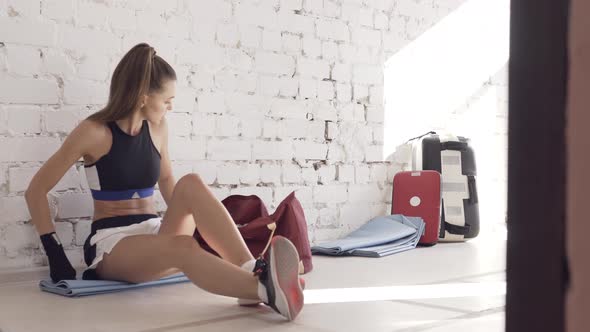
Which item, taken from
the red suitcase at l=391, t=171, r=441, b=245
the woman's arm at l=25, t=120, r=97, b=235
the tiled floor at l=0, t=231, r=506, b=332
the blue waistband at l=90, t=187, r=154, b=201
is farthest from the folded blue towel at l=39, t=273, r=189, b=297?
the red suitcase at l=391, t=171, r=441, b=245

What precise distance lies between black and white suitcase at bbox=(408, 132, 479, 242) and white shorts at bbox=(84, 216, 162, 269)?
2126 millimetres

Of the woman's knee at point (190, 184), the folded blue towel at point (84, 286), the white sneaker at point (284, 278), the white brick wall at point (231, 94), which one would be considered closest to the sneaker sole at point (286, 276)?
the white sneaker at point (284, 278)

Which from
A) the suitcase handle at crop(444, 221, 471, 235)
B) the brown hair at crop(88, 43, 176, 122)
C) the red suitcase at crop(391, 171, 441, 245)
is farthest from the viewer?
the suitcase handle at crop(444, 221, 471, 235)

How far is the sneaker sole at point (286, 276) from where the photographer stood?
75.2 inches

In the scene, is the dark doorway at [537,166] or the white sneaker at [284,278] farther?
the white sneaker at [284,278]

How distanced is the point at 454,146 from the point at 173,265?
2533 mm

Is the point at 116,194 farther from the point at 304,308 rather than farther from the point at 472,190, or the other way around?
the point at 472,190

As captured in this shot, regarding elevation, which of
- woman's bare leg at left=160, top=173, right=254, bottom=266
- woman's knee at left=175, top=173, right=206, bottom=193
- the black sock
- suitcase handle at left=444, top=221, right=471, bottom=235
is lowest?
suitcase handle at left=444, top=221, right=471, bottom=235

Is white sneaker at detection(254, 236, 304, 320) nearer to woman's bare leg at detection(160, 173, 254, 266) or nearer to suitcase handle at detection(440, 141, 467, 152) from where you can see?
woman's bare leg at detection(160, 173, 254, 266)

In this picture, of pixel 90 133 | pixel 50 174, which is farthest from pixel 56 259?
pixel 90 133

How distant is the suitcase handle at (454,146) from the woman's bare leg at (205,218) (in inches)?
89.1

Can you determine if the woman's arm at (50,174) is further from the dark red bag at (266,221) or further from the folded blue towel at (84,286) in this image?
the dark red bag at (266,221)

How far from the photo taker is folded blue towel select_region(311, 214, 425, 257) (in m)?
3.51

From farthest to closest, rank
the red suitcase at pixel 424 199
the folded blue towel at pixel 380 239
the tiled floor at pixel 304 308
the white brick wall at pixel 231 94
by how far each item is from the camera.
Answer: the red suitcase at pixel 424 199 < the folded blue towel at pixel 380 239 < the white brick wall at pixel 231 94 < the tiled floor at pixel 304 308
